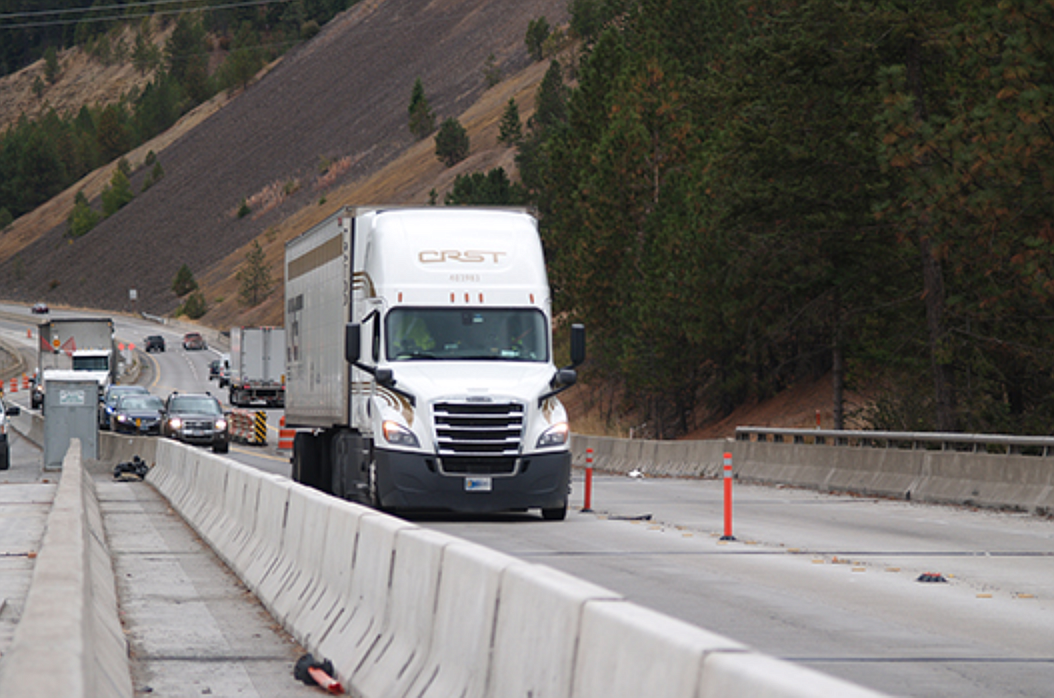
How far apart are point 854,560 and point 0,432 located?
25.7 meters

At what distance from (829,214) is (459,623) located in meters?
31.4

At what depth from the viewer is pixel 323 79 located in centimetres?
18788

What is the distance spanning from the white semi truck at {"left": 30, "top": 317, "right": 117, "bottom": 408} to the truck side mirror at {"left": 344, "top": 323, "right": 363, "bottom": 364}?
A: 4425 cm

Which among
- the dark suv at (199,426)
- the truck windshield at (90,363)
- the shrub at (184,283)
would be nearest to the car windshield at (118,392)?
the truck windshield at (90,363)

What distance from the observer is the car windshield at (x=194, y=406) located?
1797 inches

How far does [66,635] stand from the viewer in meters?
6.22

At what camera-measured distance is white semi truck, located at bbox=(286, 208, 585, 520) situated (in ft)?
60.0

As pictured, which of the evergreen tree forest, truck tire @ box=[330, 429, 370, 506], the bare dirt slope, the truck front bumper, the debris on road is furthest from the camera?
the bare dirt slope

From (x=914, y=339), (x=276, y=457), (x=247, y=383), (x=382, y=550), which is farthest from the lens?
(x=247, y=383)

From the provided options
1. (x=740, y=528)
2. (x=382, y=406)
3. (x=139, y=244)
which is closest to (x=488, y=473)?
Result: (x=382, y=406)

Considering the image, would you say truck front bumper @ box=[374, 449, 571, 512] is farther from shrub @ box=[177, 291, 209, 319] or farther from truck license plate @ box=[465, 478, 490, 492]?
shrub @ box=[177, 291, 209, 319]

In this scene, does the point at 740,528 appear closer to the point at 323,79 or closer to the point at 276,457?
the point at 276,457

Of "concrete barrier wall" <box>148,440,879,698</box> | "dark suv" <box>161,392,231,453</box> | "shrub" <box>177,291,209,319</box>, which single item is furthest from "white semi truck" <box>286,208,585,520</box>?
"shrub" <box>177,291,209,319</box>

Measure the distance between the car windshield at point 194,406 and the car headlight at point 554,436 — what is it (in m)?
28.4
